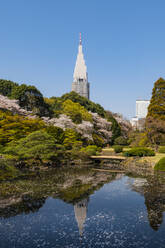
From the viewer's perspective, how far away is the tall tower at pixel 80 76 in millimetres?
121500

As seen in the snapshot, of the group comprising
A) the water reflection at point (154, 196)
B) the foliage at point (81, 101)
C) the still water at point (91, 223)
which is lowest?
the still water at point (91, 223)

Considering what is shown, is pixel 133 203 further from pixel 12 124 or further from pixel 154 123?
pixel 154 123

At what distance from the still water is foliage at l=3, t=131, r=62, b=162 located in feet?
41.2

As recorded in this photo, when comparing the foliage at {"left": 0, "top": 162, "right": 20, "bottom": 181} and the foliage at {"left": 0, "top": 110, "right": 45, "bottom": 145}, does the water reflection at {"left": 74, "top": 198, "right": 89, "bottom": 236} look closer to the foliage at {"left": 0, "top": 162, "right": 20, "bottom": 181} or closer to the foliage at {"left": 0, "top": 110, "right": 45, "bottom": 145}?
the foliage at {"left": 0, "top": 162, "right": 20, "bottom": 181}

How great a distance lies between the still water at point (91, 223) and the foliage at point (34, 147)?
1255 centimetres

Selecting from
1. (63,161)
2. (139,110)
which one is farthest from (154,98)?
(139,110)

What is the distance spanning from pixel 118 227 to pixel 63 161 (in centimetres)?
2369

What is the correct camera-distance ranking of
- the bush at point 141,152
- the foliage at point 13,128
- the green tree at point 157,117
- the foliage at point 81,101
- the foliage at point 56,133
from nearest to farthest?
the foliage at point 13,128 → the bush at point 141,152 → the foliage at point 56,133 → the green tree at point 157,117 → the foliage at point 81,101

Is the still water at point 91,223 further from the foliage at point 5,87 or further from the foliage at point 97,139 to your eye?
the foliage at point 5,87

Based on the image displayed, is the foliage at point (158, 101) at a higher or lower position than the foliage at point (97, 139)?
higher

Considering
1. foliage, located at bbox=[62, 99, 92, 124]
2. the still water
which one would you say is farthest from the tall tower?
the still water

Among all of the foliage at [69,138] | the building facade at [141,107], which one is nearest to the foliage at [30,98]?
the foliage at [69,138]

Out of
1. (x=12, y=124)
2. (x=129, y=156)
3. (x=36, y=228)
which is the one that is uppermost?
(x=12, y=124)

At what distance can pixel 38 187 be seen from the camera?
1880 cm
